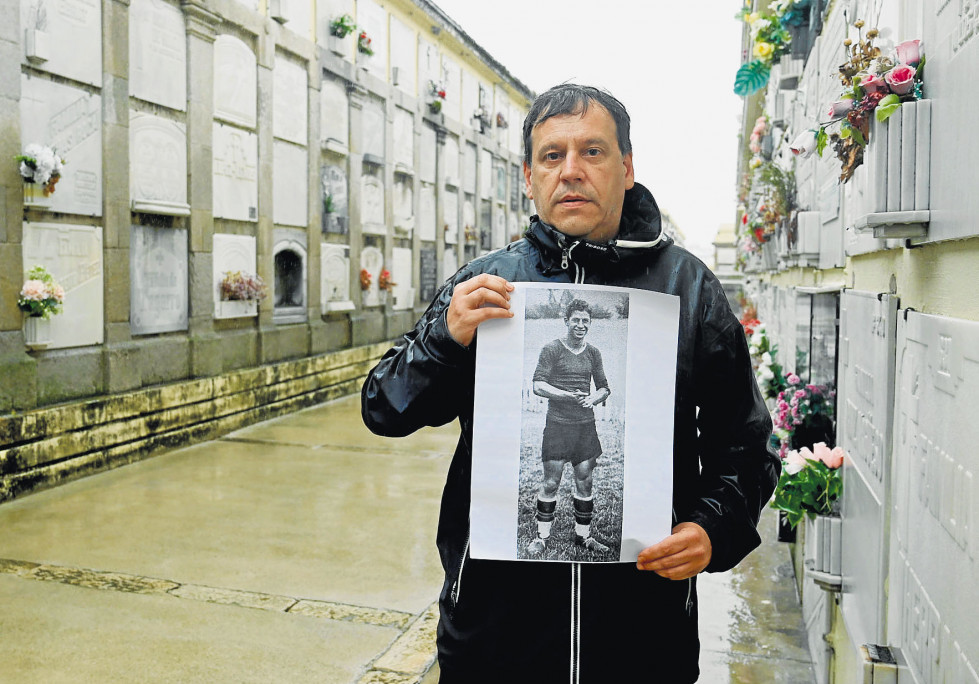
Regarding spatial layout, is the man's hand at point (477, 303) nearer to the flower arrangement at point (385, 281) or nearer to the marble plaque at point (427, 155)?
the flower arrangement at point (385, 281)

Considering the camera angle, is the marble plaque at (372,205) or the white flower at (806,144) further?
the marble plaque at (372,205)

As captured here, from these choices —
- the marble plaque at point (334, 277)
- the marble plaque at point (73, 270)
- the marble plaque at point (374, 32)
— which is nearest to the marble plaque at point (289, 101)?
the marble plaque at point (334, 277)

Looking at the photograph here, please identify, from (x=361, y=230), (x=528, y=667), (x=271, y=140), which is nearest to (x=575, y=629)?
(x=528, y=667)

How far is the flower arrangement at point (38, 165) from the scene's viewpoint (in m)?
7.12

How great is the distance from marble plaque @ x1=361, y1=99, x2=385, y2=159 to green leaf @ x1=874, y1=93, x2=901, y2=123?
13228 mm

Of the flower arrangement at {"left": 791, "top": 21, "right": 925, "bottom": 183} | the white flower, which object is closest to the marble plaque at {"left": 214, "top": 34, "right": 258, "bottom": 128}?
the white flower

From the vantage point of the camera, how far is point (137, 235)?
891cm

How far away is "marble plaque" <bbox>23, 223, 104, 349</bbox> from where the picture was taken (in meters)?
7.55

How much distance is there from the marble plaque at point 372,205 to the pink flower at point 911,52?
13.0m

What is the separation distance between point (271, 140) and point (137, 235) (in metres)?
3.24

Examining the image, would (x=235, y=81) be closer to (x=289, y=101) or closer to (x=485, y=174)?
(x=289, y=101)

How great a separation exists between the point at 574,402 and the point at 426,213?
55.6ft

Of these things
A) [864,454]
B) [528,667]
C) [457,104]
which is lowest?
[528,667]

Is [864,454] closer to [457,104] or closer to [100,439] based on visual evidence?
[100,439]
